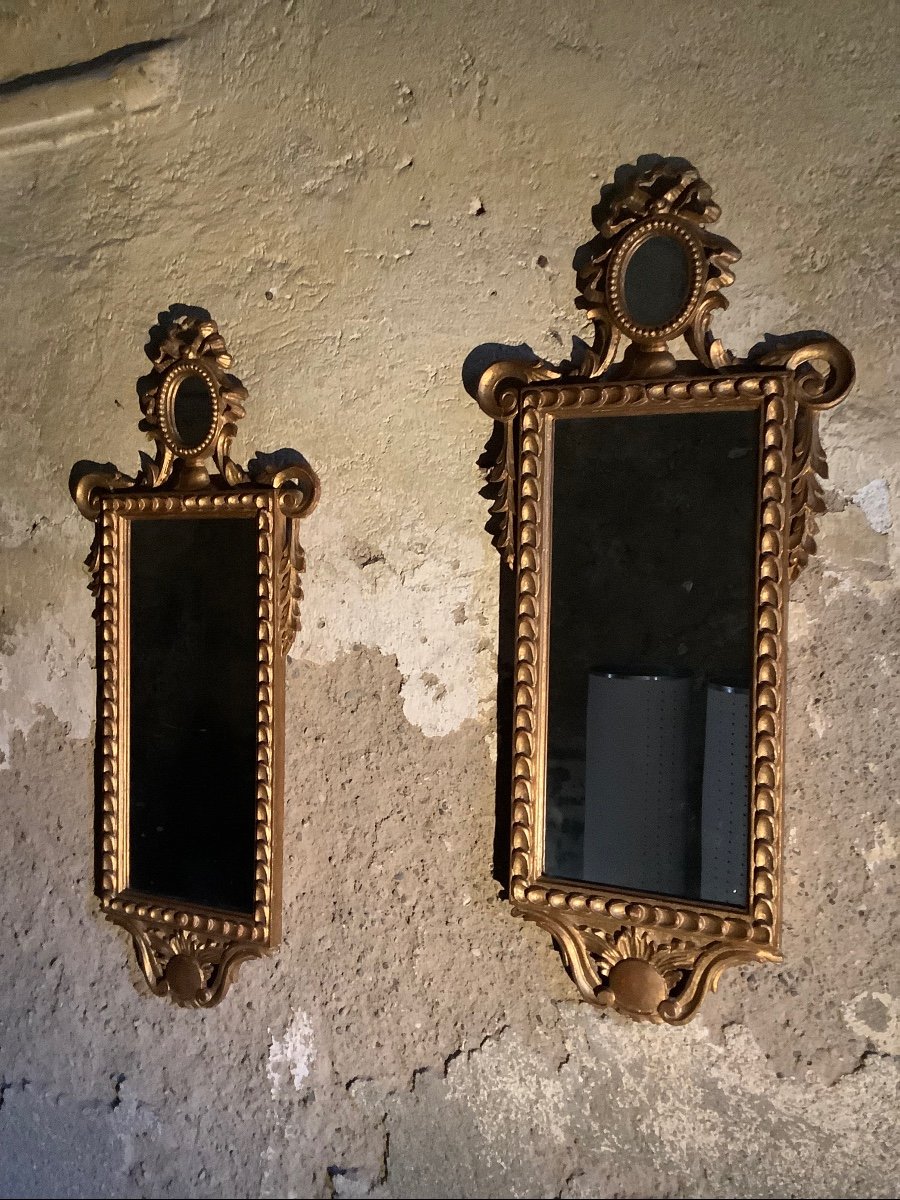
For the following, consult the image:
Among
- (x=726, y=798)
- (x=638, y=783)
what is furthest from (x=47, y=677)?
(x=726, y=798)

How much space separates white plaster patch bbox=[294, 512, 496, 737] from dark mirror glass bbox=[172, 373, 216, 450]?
0.90ft

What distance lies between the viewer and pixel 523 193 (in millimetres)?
1437

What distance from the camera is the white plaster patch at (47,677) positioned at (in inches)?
68.4

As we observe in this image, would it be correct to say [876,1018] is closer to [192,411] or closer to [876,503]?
[876,503]

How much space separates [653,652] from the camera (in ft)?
4.32

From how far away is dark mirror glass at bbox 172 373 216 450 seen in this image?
160 cm

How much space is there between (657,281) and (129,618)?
1.11 metres

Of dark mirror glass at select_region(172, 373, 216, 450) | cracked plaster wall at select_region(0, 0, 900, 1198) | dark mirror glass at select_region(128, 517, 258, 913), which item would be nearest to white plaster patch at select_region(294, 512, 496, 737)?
cracked plaster wall at select_region(0, 0, 900, 1198)

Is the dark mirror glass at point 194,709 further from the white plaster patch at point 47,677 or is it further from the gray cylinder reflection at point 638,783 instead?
the gray cylinder reflection at point 638,783

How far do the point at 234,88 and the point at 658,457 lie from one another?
1.06m

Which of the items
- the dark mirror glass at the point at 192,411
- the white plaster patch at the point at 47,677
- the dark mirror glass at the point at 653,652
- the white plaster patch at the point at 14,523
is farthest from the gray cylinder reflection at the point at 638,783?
the white plaster patch at the point at 14,523

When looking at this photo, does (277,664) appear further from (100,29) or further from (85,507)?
(100,29)

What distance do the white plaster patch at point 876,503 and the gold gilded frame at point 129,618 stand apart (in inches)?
34.1

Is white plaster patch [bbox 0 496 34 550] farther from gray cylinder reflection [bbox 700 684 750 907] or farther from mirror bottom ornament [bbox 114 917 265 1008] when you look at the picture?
gray cylinder reflection [bbox 700 684 750 907]
